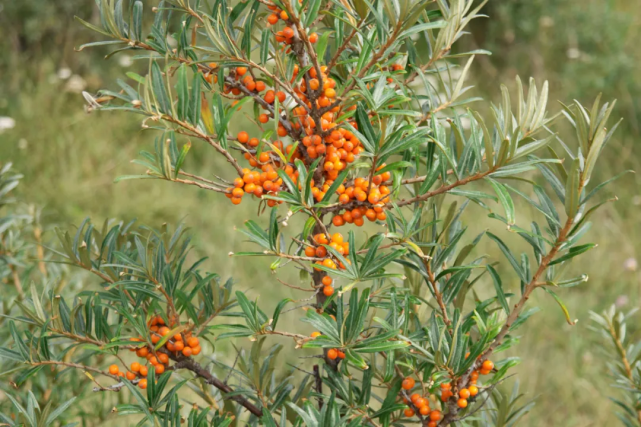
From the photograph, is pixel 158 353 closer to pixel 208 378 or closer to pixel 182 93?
pixel 208 378

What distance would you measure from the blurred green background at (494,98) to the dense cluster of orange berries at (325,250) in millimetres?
1546

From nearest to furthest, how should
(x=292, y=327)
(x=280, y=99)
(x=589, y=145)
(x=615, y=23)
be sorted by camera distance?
1. (x=589, y=145)
2. (x=280, y=99)
3. (x=292, y=327)
4. (x=615, y=23)

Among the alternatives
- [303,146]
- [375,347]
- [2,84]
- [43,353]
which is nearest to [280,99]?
[303,146]

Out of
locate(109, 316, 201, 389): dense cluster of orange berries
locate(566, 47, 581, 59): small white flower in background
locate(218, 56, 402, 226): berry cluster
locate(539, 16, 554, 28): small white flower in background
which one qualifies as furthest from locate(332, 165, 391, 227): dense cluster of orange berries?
locate(539, 16, 554, 28): small white flower in background

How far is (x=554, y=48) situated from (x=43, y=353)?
3566 millimetres

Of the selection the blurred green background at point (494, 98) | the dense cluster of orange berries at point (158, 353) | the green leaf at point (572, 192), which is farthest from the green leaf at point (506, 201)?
the blurred green background at point (494, 98)

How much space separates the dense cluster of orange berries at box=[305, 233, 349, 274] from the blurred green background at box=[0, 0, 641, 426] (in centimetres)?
155

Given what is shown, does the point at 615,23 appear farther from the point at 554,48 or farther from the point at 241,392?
the point at 241,392

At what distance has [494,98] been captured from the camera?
347cm

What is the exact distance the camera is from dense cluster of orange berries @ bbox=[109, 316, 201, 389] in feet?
2.33

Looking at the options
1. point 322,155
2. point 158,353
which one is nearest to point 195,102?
point 322,155

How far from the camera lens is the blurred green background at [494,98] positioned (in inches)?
90.7

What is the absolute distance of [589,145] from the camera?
57cm

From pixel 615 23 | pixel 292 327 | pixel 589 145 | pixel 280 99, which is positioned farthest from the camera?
pixel 615 23
